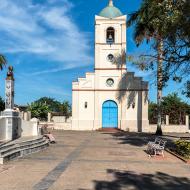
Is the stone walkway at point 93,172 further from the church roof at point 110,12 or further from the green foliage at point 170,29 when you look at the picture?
the church roof at point 110,12

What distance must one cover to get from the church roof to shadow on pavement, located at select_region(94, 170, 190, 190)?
34.5 m

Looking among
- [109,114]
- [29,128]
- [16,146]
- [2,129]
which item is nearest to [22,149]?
[16,146]

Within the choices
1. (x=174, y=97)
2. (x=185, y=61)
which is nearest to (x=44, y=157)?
(x=185, y=61)

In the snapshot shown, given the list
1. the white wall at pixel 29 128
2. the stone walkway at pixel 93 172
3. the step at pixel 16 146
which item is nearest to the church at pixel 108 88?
the white wall at pixel 29 128

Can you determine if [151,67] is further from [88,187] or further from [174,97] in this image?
[174,97]

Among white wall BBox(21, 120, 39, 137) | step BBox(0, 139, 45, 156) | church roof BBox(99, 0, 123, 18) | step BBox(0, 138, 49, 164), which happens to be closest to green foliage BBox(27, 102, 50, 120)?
church roof BBox(99, 0, 123, 18)

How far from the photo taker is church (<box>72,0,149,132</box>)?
45.6m

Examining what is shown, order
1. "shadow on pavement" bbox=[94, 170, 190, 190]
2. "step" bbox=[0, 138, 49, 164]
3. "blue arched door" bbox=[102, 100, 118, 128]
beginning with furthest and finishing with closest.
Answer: "blue arched door" bbox=[102, 100, 118, 128]
"step" bbox=[0, 138, 49, 164]
"shadow on pavement" bbox=[94, 170, 190, 190]

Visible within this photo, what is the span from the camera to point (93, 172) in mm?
13953

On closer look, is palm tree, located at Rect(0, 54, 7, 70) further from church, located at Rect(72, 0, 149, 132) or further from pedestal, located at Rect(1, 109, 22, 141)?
A: pedestal, located at Rect(1, 109, 22, 141)

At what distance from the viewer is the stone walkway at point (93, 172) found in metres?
11.6

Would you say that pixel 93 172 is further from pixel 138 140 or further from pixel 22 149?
pixel 138 140

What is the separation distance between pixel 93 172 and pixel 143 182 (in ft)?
7.08

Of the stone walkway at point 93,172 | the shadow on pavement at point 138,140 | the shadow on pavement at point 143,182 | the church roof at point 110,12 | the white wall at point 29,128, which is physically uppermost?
the church roof at point 110,12
